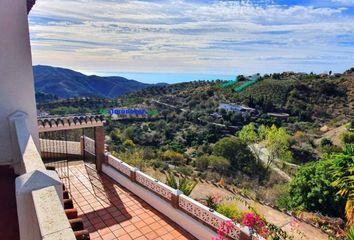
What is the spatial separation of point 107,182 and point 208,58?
35.4 metres

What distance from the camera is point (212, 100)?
4244 centimetres

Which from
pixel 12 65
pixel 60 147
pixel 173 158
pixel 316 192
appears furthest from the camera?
pixel 173 158

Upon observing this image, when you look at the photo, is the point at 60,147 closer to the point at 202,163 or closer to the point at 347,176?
the point at 347,176

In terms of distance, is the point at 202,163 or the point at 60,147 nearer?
the point at 60,147

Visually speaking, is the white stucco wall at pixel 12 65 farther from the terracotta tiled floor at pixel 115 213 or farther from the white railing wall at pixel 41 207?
the terracotta tiled floor at pixel 115 213

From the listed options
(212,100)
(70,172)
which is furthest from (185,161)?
(212,100)

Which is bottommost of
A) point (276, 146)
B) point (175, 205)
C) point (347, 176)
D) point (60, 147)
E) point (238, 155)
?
point (238, 155)

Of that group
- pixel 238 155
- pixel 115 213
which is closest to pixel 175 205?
pixel 115 213

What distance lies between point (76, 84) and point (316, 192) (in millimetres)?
77237

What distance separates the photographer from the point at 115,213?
5457mm

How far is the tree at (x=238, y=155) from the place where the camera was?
75.5 ft

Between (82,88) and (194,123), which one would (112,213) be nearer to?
(194,123)

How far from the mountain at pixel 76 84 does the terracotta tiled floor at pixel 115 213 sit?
6351 cm

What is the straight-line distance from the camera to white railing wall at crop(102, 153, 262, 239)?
4.42 metres
